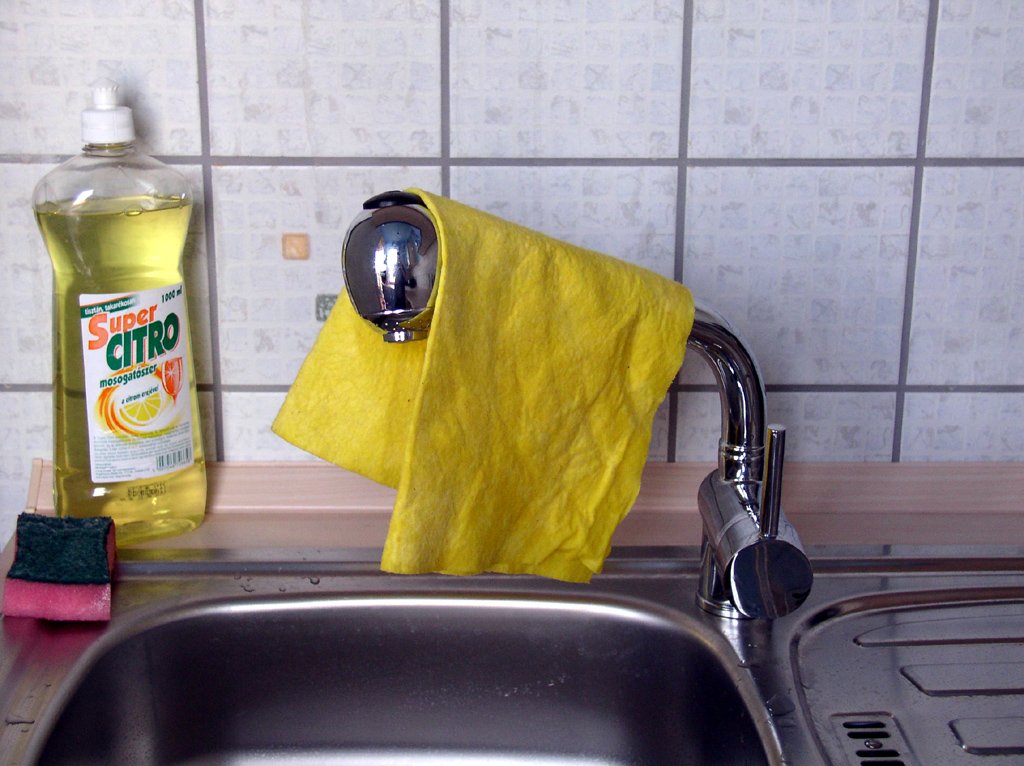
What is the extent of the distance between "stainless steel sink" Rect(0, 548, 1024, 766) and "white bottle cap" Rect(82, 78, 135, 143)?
26 cm

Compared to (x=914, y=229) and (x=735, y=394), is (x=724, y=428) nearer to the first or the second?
(x=735, y=394)

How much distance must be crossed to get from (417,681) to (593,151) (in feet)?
1.18

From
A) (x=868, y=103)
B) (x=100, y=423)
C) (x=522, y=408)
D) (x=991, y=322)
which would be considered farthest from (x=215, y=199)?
(x=991, y=322)

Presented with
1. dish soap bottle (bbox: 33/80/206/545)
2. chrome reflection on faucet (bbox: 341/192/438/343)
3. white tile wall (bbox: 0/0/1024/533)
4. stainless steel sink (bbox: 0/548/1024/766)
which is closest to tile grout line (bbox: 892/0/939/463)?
white tile wall (bbox: 0/0/1024/533)

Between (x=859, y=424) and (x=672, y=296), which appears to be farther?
(x=859, y=424)

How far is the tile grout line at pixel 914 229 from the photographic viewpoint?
0.70 meters

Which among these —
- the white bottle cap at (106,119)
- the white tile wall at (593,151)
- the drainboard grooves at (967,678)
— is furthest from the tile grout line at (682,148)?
the white bottle cap at (106,119)

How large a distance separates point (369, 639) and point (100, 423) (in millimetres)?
214

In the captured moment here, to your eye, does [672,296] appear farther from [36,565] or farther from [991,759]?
[36,565]

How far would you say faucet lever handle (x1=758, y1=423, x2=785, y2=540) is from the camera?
1.86 feet

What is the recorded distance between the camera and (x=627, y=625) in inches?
25.5

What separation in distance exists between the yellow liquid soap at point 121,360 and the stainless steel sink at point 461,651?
0.05m

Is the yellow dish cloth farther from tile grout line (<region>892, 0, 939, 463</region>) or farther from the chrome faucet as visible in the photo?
tile grout line (<region>892, 0, 939, 463</region>)

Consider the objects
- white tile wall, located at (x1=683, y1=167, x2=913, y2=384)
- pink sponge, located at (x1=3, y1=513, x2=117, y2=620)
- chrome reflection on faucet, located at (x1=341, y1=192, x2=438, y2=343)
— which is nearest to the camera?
chrome reflection on faucet, located at (x1=341, y1=192, x2=438, y2=343)
